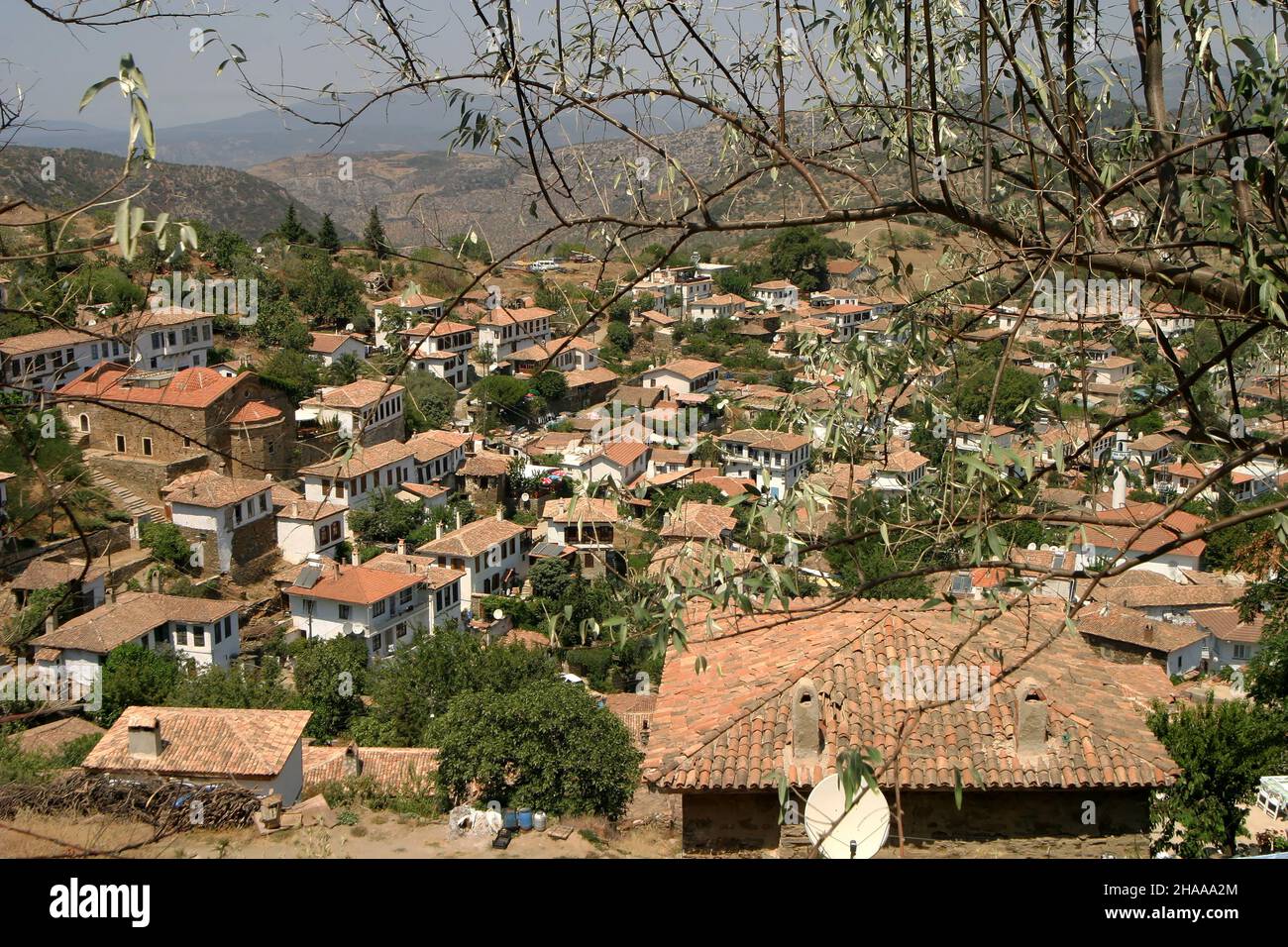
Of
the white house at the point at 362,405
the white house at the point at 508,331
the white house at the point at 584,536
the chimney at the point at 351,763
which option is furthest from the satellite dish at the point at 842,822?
the white house at the point at 508,331

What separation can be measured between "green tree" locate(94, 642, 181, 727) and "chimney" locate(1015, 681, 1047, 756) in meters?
11.4

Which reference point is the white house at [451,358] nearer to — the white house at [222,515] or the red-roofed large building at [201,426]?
the red-roofed large building at [201,426]

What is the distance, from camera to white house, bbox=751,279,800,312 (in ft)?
124

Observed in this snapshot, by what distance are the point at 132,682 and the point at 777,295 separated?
28181 mm

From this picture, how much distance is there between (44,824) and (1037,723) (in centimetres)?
495

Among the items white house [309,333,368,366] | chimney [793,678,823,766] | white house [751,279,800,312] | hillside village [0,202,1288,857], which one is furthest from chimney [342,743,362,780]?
white house [751,279,800,312]

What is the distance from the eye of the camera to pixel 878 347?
265cm

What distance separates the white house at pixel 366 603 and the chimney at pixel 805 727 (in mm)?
12527

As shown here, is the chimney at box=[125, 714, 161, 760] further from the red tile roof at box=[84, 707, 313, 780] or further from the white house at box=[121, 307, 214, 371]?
the white house at box=[121, 307, 214, 371]

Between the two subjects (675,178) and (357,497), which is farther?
(357,497)

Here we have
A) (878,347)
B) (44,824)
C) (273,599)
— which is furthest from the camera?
(273,599)

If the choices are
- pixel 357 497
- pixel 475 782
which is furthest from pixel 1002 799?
pixel 357 497

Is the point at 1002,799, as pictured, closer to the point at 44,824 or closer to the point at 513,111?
the point at 513,111
